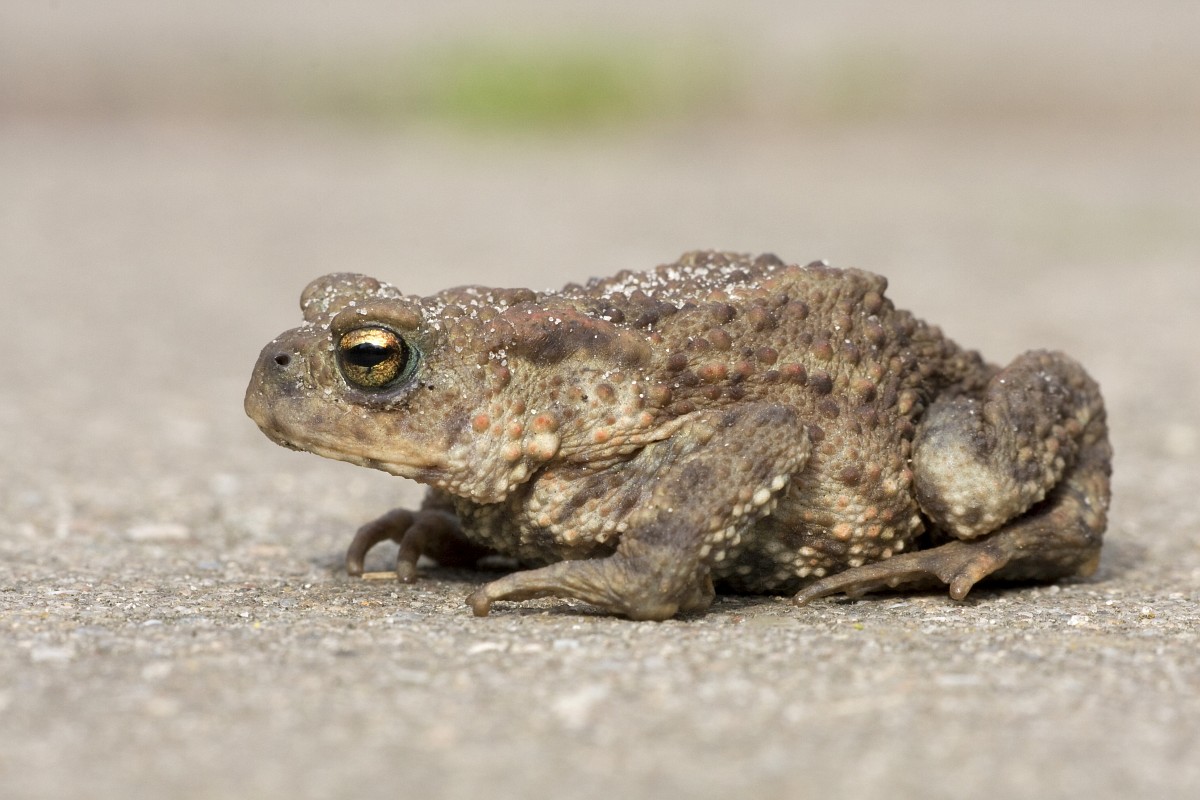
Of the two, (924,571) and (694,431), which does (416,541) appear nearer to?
(694,431)

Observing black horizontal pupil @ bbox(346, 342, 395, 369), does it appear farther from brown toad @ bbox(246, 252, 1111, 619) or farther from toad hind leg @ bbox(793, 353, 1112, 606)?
toad hind leg @ bbox(793, 353, 1112, 606)

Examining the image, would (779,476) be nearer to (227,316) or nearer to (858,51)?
(227,316)

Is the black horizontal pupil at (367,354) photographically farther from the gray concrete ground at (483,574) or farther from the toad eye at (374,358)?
the gray concrete ground at (483,574)

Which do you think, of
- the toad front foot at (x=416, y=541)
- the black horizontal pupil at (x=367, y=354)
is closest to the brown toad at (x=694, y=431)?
the black horizontal pupil at (x=367, y=354)

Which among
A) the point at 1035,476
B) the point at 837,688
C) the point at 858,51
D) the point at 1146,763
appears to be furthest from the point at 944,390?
the point at 858,51

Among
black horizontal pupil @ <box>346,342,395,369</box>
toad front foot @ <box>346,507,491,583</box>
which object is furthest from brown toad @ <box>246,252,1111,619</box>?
toad front foot @ <box>346,507,491,583</box>

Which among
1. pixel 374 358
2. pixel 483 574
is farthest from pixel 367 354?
pixel 483 574
